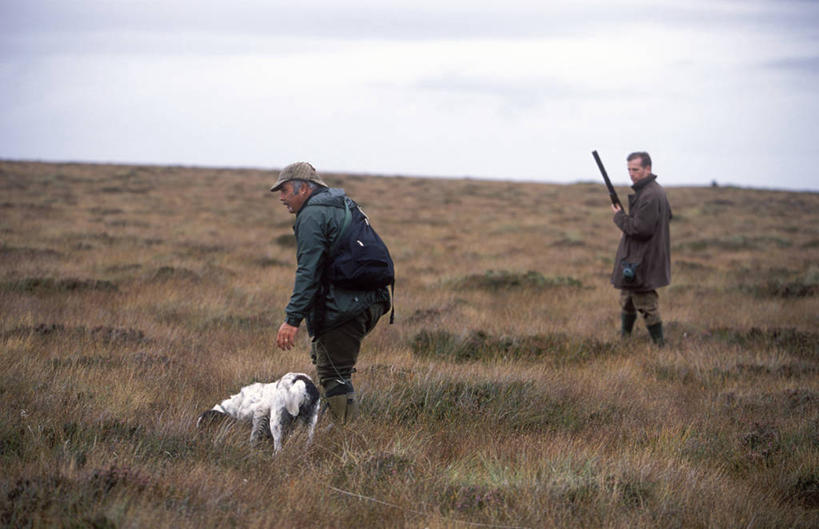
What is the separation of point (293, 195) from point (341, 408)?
4.53 feet

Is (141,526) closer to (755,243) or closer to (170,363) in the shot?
(170,363)

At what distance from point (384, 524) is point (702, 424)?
2733mm

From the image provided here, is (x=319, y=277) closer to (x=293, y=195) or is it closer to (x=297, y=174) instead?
(x=293, y=195)

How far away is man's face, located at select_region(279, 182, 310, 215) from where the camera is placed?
3.98 m

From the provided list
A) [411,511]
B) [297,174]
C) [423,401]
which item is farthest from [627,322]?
[411,511]

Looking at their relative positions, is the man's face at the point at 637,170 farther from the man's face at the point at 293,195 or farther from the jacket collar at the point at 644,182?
the man's face at the point at 293,195

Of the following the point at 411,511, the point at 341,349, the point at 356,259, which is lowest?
the point at 411,511

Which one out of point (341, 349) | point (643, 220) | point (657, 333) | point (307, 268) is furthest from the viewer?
point (657, 333)

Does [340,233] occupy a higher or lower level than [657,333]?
higher

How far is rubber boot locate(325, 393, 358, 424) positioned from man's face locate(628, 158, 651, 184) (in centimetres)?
431

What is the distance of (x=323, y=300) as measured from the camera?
13.1ft

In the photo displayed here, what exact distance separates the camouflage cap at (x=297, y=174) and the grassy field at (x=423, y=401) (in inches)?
59.4

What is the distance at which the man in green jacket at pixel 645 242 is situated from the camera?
6867 mm

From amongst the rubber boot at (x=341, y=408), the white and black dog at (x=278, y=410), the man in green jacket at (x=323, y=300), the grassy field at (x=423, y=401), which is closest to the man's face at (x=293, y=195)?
the man in green jacket at (x=323, y=300)
